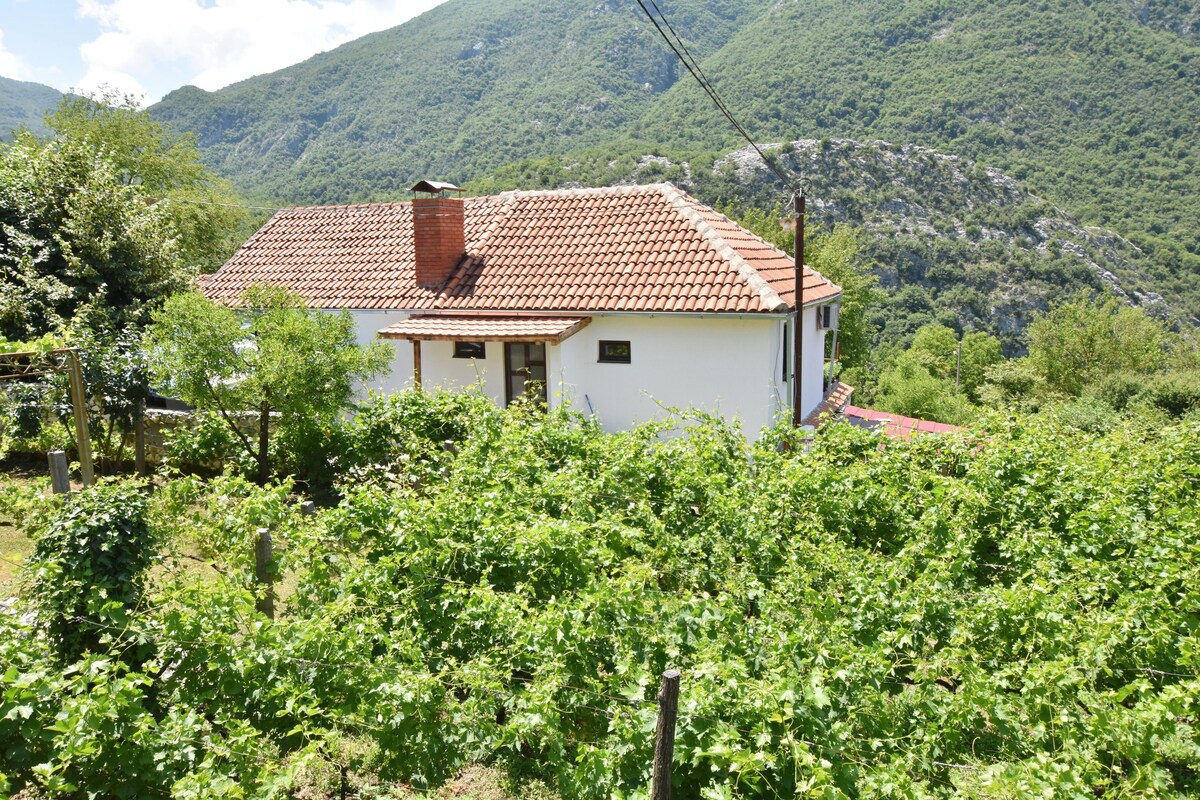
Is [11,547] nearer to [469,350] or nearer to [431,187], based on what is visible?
[469,350]

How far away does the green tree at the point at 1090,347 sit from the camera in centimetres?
3638

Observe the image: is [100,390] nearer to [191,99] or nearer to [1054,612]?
[1054,612]

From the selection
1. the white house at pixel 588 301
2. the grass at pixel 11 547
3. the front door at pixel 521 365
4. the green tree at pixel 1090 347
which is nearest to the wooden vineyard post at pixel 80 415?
the grass at pixel 11 547

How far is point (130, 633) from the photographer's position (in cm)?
504

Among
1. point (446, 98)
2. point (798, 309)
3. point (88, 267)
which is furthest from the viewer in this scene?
point (446, 98)

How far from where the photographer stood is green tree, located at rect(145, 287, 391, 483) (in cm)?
1099

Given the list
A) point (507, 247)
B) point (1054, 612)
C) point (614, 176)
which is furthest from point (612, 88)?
point (1054, 612)

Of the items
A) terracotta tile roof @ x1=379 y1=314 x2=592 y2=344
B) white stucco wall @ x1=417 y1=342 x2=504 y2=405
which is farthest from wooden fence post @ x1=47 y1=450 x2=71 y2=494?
white stucco wall @ x1=417 y1=342 x2=504 y2=405

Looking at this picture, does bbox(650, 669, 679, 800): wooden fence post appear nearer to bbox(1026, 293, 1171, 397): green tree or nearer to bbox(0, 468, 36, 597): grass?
bbox(0, 468, 36, 597): grass

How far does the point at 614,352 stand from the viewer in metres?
14.9

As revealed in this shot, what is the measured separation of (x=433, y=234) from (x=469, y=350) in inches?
109

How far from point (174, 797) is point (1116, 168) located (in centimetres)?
7688

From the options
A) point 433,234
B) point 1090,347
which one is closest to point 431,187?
point 433,234

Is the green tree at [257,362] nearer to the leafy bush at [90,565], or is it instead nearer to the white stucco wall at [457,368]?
the white stucco wall at [457,368]
